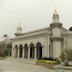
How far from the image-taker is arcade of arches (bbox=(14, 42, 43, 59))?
123ft

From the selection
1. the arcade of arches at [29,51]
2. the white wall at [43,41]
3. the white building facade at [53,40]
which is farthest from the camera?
the arcade of arches at [29,51]

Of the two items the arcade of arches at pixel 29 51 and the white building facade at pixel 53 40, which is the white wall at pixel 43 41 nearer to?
the white building facade at pixel 53 40

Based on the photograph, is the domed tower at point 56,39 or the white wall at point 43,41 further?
the white wall at point 43,41

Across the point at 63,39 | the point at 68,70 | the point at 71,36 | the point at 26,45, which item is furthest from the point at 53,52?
the point at 68,70

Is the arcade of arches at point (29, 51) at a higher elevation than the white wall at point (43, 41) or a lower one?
lower

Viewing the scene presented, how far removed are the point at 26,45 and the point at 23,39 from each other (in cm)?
190

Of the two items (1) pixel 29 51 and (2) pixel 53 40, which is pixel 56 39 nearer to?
(2) pixel 53 40

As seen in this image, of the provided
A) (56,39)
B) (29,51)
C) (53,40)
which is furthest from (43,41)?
(29,51)

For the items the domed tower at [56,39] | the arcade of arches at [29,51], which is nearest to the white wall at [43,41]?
the arcade of arches at [29,51]

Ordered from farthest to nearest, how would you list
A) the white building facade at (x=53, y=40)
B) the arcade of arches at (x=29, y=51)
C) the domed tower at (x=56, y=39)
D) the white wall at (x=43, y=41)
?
the arcade of arches at (x=29, y=51)
the white wall at (x=43, y=41)
the white building facade at (x=53, y=40)
the domed tower at (x=56, y=39)

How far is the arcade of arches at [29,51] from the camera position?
3747 cm

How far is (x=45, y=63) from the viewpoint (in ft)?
89.0

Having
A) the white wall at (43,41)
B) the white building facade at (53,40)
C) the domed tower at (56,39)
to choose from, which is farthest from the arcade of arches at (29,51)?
the domed tower at (56,39)

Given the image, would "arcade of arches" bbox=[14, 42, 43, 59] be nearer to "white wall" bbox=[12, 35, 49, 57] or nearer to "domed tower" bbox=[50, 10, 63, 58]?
"white wall" bbox=[12, 35, 49, 57]
